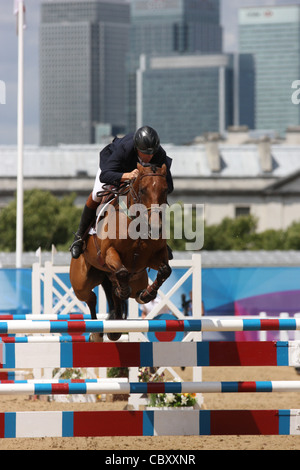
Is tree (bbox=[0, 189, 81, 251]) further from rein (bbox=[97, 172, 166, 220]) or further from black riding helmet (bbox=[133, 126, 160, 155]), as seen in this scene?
black riding helmet (bbox=[133, 126, 160, 155])

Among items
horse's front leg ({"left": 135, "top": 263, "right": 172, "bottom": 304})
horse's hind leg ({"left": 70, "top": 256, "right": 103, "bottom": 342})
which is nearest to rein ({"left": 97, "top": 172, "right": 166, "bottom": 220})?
horse's front leg ({"left": 135, "top": 263, "right": 172, "bottom": 304})

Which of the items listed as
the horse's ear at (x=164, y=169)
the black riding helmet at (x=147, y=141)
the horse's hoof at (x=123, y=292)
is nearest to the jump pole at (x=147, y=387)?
the horse's hoof at (x=123, y=292)

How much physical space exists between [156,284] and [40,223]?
124 feet

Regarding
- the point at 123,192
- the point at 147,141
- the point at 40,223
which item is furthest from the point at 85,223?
the point at 40,223

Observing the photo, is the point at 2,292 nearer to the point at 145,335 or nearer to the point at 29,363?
the point at 145,335

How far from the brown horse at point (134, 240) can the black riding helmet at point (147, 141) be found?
6.4 inches

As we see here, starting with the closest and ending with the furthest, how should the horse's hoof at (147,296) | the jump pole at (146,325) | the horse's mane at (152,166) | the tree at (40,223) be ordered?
Result: 1. the jump pole at (146,325)
2. the horse's mane at (152,166)
3. the horse's hoof at (147,296)
4. the tree at (40,223)

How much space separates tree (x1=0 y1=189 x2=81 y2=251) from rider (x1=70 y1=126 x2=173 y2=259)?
31866 millimetres

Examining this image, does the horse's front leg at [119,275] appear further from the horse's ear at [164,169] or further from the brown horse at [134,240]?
the horse's ear at [164,169]

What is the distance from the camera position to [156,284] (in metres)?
7.25

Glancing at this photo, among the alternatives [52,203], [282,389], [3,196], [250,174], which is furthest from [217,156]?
[282,389]

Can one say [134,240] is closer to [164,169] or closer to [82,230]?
[164,169]

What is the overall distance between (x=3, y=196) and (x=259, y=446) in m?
58.1

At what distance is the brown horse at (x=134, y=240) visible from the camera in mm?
6844
